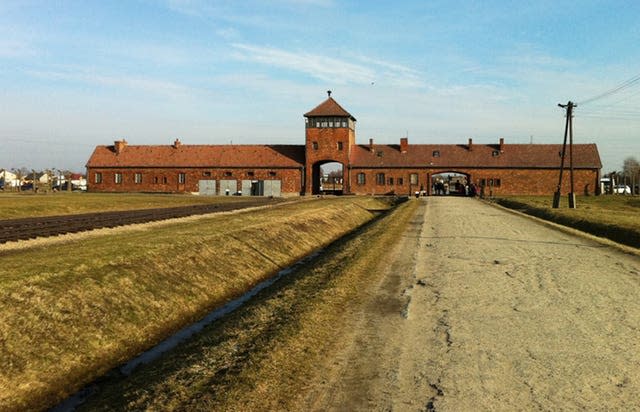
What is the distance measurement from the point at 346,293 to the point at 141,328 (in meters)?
4.09

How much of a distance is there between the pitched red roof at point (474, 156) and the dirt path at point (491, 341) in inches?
2434

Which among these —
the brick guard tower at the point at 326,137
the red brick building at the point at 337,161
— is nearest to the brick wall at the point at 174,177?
the red brick building at the point at 337,161

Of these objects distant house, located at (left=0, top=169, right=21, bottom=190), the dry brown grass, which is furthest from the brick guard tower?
the dry brown grass

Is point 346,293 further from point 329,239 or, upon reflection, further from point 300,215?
point 300,215

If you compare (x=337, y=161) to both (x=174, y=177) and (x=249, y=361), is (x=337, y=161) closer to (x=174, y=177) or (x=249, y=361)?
(x=174, y=177)

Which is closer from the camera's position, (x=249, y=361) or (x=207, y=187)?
(x=249, y=361)

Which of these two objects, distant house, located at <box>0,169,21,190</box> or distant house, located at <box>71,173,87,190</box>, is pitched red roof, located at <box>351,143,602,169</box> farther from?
distant house, located at <box>71,173,87,190</box>

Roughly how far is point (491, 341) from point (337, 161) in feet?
218

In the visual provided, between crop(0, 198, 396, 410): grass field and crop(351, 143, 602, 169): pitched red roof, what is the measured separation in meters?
57.5

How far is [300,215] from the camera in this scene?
30516mm

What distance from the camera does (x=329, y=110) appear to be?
7288 cm

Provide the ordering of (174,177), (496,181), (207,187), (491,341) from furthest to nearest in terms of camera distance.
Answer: (174,177) → (207,187) → (496,181) → (491,341)

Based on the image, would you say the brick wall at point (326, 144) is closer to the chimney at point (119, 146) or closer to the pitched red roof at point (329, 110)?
the pitched red roof at point (329, 110)

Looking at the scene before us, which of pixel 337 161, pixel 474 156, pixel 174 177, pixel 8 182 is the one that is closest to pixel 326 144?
pixel 337 161
